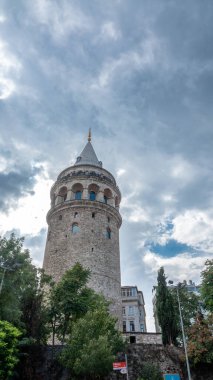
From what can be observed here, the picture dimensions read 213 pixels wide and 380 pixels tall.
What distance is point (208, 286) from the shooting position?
73.7 feet

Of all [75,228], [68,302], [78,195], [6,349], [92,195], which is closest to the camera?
[6,349]

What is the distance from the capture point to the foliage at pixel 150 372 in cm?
1837

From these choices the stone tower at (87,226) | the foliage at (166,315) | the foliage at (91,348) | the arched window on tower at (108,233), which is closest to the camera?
the foliage at (91,348)

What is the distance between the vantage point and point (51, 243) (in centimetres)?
3312

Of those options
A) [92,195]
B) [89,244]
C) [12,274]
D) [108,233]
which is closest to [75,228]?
[89,244]

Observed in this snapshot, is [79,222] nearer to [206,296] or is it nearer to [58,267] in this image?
[58,267]

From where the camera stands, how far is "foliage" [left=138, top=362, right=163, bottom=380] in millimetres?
18372

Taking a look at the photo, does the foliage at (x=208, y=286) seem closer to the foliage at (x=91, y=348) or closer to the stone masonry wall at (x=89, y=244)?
the foliage at (x=91, y=348)

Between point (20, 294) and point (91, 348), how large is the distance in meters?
6.31

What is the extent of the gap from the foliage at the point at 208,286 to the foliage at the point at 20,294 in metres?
11.5

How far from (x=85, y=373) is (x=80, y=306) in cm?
480

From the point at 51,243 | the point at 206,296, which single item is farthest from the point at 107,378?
the point at 51,243

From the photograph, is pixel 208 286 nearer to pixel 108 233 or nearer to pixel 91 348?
pixel 91 348

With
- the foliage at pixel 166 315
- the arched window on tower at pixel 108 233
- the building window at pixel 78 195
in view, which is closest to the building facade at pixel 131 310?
the arched window on tower at pixel 108 233
